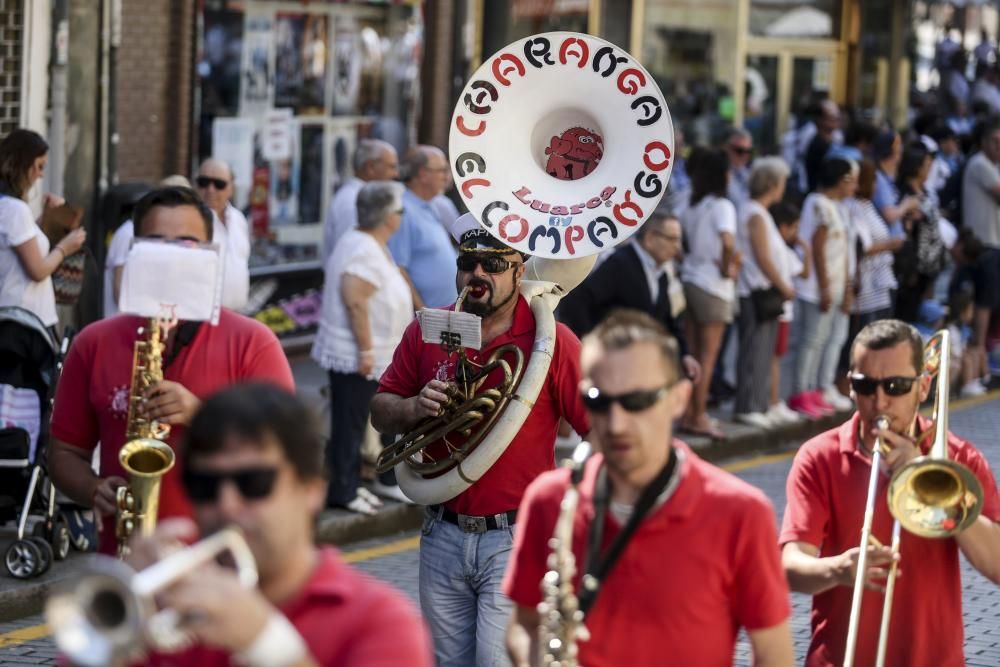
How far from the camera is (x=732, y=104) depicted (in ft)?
72.6

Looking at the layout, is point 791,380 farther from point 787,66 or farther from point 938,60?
point 938,60

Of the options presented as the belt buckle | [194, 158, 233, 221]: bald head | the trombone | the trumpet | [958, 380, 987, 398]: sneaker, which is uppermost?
[194, 158, 233, 221]: bald head

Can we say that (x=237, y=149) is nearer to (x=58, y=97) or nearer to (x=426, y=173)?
(x=58, y=97)

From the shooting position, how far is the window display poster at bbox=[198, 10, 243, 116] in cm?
1423

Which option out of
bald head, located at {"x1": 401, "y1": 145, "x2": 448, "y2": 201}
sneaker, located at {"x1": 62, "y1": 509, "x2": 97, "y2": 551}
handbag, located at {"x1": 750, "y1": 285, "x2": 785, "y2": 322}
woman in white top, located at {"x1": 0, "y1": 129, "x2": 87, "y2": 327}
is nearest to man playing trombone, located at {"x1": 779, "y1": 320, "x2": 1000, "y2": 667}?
sneaker, located at {"x1": 62, "y1": 509, "x2": 97, "y2": 551}

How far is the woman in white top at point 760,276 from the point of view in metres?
13.0

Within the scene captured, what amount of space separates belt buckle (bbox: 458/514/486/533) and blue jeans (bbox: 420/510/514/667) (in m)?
0.02

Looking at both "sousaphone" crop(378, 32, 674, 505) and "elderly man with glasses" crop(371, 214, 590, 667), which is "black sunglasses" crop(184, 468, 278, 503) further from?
"sousaphone" crop(378, 32, 674, 505)

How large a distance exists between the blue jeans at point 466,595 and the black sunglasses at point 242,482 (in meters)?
2.86

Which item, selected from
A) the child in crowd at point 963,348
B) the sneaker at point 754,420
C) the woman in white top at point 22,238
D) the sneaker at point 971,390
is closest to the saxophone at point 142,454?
the woman in white top at point 22,238

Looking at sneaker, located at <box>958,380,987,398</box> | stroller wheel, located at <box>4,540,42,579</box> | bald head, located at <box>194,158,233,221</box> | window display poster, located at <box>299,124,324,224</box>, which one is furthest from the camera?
sneaker, located at <box>958,380,987,398</box>

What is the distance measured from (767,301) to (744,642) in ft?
16.4

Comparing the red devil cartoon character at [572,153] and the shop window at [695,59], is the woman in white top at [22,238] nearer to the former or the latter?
the red devil cartoon character at [572,153]

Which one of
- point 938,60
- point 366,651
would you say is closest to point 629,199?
point 366,651
